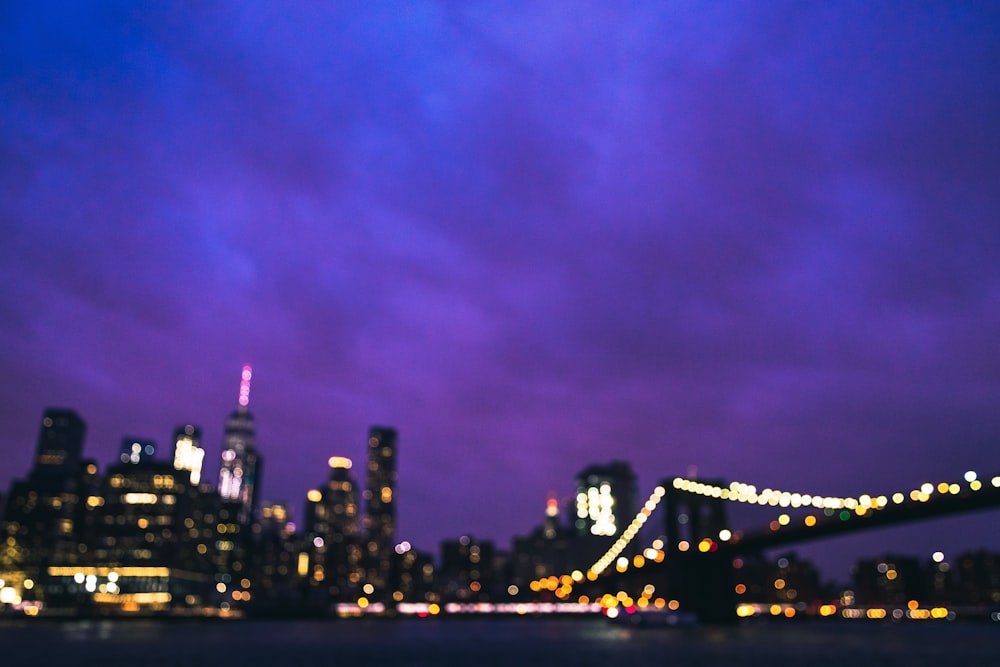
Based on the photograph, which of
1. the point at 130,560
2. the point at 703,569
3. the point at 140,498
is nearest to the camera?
the point at 703,569

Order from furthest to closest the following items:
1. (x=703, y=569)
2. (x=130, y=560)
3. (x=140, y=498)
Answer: (x=140, y=498), (x=130, y=560), (x=703, y=569)

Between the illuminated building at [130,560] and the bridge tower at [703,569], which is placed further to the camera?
the illuminated building at [130,560]

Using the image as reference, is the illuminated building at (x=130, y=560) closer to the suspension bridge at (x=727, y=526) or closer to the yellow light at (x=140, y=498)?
the yellow light at (x=140, y=498)

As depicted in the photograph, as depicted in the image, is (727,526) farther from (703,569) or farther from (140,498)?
(140,498)

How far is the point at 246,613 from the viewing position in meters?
175

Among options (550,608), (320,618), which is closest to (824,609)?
(550,608)

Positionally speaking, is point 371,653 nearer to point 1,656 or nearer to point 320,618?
point 1,656

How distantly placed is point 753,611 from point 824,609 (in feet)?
110

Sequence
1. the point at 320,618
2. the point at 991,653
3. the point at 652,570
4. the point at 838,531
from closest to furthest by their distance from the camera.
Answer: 1. the point at 991,653
2. the point at 838,531
3. the point at 652,570
4. the point at 320,618

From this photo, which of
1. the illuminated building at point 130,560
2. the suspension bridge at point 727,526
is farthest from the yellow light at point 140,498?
the suspension bridge at point 727,526

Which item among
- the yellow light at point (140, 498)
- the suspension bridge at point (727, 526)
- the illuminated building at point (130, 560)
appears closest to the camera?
the suspension bridge at point (727, 526)

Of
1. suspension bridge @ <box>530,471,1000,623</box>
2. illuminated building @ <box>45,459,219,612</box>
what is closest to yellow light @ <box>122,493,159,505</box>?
illuminated building @ <box>45,459,219,612</box>

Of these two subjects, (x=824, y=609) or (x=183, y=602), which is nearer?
(x=183, y=602)

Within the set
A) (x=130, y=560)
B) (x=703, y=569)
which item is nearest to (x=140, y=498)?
(x=130, y=560)
